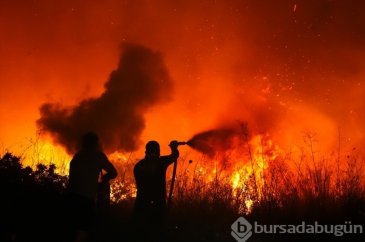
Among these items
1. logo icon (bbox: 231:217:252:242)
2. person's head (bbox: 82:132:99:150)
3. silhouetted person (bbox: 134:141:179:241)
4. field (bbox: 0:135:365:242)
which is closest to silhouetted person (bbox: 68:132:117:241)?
person's head (bbox: 82:132:99:150)

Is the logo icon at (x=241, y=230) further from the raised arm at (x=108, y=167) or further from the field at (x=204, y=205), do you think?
the raised arm at (x=108, y=167)

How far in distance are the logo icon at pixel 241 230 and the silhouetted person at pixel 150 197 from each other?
5.63 ft

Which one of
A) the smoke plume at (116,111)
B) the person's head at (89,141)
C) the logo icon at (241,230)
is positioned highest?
the smoke plume at (116,111)

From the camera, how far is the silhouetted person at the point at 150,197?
30.5 feet

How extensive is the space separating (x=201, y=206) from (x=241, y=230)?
1827 mm

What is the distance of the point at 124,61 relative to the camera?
68.6 ft

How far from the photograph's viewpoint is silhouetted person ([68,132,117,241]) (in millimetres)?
7688

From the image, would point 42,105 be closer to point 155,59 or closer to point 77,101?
point 77,101

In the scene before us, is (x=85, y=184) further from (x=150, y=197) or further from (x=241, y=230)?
(x=241, y=230)

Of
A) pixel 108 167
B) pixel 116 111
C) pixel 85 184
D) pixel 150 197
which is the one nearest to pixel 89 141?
pixel 108 167

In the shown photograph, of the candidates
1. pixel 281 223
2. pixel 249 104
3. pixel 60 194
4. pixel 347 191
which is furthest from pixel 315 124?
pixel 60 194

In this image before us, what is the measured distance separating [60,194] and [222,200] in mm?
3944

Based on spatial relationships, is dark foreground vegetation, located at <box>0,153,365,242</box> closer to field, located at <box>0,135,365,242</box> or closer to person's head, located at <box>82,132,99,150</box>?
field, located at <box>0,135,365,242</box>

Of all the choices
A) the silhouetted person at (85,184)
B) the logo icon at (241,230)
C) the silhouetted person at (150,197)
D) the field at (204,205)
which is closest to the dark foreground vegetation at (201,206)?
the field at (204,205)
